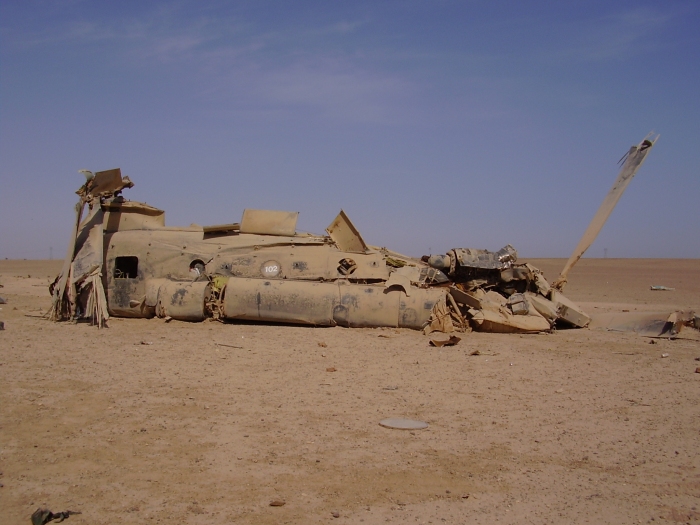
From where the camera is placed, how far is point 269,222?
45.7 feet

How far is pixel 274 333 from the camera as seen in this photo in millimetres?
11539

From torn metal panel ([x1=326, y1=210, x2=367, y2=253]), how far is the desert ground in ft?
9.73

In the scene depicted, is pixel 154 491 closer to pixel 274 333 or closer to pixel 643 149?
pixel 274 333

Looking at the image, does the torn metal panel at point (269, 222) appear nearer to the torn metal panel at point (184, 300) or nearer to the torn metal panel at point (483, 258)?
the torn metal panel at point (184, 300)

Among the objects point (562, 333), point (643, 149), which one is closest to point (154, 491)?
point (562, 333)

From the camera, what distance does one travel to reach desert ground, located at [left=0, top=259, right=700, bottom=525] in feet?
15.7

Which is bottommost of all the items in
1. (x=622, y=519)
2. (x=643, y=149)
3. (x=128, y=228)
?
(x=622, y=519)

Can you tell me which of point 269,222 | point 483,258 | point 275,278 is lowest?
point 275,278

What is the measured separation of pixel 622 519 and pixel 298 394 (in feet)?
13.3

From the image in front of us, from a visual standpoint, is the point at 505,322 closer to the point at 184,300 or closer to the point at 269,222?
the point at 269,222

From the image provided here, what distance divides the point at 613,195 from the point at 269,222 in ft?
26.6

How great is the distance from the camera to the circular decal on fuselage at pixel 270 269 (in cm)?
1308

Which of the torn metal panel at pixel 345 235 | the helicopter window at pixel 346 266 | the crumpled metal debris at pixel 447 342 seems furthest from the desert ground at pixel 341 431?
the torn metal panel at pixel 345 235

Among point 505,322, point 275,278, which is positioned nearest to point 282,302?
point 275,278
